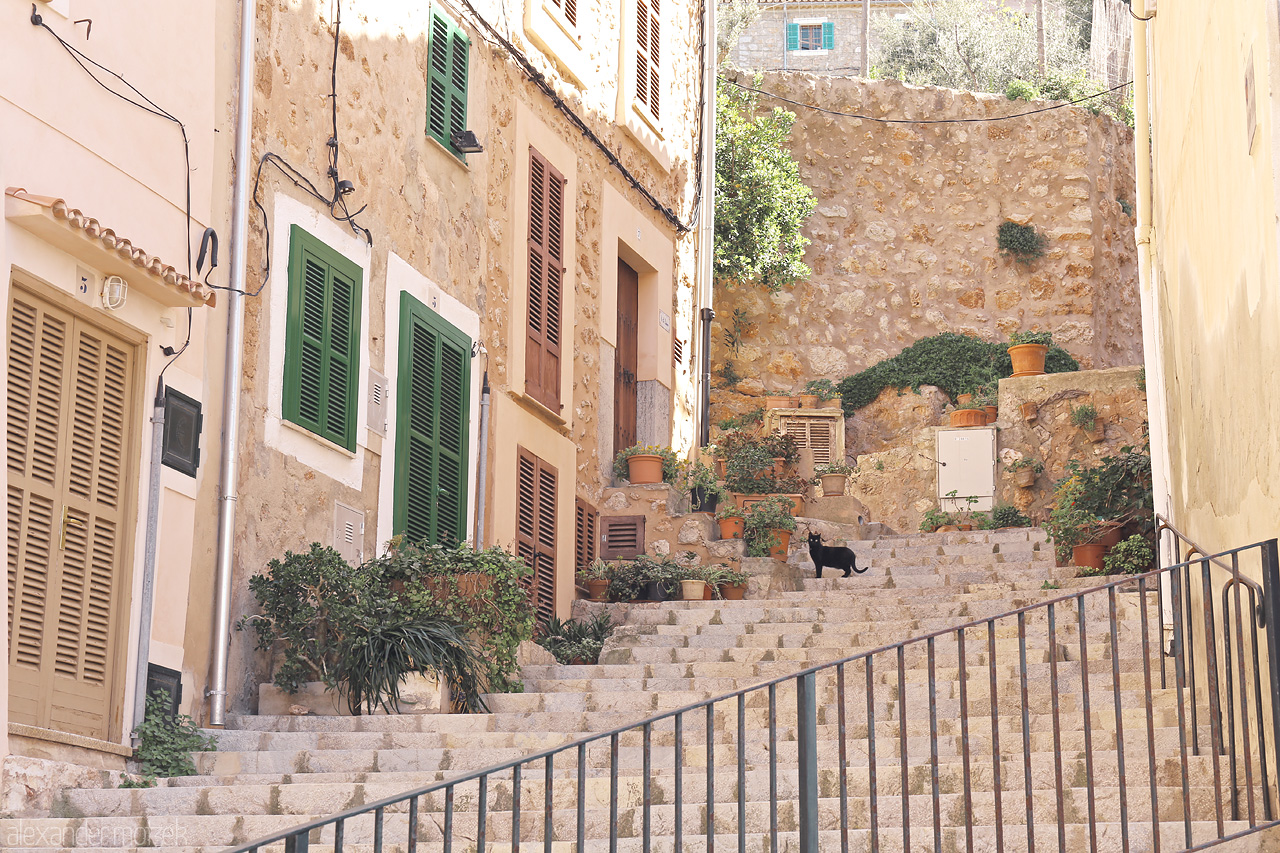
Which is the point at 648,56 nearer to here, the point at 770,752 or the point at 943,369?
the point at 943,369

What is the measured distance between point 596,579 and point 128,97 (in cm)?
584

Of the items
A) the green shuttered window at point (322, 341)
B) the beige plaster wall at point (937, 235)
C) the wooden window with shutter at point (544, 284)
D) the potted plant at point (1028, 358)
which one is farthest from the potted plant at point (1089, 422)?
the green shuttered window at point (322, 341)

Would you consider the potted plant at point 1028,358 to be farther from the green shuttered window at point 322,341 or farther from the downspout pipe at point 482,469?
the green shuttered window at point 322,341

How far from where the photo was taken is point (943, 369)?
63.9ft

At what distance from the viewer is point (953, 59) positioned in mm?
24859

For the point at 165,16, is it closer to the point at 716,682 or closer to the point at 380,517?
the point at 380,517

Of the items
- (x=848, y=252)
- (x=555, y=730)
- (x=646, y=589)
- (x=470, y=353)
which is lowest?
(x=555, y=730)

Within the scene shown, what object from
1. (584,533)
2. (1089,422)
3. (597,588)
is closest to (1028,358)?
(1089,422)

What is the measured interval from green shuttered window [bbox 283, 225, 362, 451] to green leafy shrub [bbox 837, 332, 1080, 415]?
10.5m

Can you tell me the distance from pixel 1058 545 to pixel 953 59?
14.4m

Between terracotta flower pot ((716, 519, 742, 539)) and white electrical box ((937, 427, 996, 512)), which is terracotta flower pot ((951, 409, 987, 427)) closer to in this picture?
white electrical box ((937, 427, 996, 512))

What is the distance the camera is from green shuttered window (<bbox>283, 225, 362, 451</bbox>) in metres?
9.27

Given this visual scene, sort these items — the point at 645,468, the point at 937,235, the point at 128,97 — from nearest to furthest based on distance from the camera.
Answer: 1. the point at 128,97
2. the point at 645,468
3. the point at 937,235

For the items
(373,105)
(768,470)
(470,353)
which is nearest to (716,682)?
(470,353)
